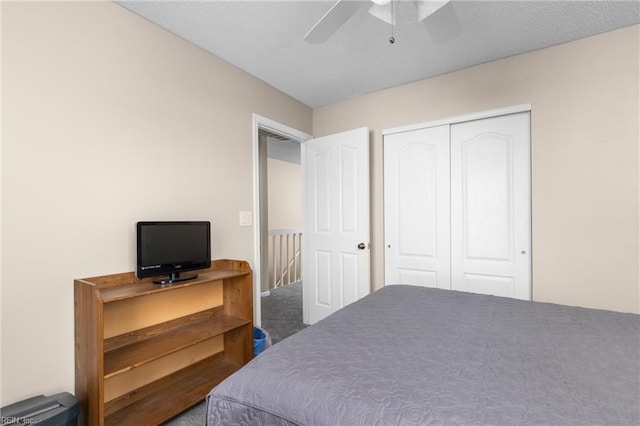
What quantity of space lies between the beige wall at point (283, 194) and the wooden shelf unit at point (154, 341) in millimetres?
3140

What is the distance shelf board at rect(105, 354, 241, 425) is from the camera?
68.6 inches

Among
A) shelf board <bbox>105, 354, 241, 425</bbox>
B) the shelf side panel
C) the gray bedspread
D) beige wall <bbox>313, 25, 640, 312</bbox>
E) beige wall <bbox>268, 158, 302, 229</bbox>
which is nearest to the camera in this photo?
the gray bedspread

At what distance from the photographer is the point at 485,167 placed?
8.64ft

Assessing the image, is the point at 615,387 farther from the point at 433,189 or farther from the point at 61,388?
the point at 61,388

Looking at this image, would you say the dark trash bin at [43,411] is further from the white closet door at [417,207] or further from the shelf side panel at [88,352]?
the white closet door at [417,207]

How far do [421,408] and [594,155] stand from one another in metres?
2.41

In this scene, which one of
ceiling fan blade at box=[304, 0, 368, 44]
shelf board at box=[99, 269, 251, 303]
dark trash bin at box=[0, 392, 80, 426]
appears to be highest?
ceiling fan blade at box=[304, 0, 368, 44]

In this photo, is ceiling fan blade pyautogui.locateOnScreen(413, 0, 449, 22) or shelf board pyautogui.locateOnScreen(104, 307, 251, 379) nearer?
ceiling fan blade pyautogui.locateOnScreen(413, 0, 449, 22)

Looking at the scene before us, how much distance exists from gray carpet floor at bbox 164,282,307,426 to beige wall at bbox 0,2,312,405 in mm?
659

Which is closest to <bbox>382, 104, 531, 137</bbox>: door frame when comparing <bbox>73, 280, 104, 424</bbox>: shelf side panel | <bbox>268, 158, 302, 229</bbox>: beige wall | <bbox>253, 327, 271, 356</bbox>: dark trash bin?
<bbox>253, 327, 271, 356</bbox>: dark trash bin

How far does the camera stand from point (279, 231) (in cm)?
550

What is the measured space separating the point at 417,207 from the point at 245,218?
1.63 m

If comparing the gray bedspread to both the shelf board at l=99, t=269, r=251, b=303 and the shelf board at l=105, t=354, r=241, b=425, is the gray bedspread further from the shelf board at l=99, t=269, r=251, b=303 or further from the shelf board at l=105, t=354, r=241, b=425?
the shelf board at l=105, t=354, r=241, b=425

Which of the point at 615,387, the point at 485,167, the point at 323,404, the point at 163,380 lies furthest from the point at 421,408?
the point at 485,167
